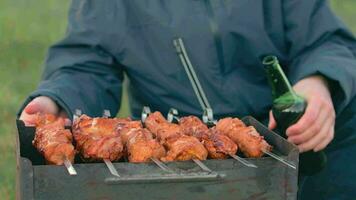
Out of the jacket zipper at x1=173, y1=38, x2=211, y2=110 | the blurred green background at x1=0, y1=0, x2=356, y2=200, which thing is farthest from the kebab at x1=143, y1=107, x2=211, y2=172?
the blurred green background at x1=0, y1=0, x2=356, y2=200

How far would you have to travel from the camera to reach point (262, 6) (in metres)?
3.61

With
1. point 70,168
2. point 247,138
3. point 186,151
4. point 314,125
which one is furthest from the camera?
point 314,125

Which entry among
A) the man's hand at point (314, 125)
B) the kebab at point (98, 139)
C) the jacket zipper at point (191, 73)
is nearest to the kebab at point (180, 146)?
the kebab at point (98, 139)

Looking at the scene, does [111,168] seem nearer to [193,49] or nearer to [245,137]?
[245,137]

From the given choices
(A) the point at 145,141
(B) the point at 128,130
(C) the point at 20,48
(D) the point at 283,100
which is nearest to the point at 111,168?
(A) the point at 145,141

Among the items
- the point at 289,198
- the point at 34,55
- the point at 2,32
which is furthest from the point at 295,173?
the point at 2,32

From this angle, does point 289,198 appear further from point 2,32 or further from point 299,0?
point 2,32

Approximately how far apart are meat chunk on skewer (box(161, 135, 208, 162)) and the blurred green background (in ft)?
7.34

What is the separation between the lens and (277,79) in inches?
124

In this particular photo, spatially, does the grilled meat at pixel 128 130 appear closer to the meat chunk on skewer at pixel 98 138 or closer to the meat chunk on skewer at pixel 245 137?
the meat chunk on skewer at pixel 98 138

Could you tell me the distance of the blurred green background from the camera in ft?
18.1

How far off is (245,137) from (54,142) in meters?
0.57

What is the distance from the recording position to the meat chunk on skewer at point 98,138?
258 cm

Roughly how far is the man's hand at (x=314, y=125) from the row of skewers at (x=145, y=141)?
18 cm
